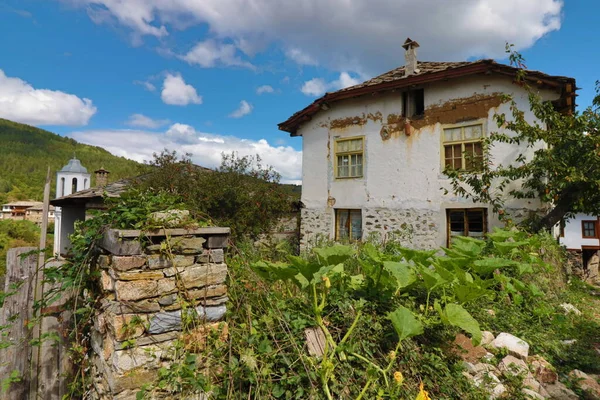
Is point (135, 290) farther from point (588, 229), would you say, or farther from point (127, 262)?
point (588, 229)

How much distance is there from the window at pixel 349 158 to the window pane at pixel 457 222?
304cm

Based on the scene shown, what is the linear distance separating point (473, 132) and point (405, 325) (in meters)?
8.06

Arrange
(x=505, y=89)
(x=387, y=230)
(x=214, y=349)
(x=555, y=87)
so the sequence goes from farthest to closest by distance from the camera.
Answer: (x=387, y=230)
(x=505, y=89)
(x=555, y=87)
(x=214, y=349)

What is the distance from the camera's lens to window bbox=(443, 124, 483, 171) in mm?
8617

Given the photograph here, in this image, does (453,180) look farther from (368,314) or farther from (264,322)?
(264,322)

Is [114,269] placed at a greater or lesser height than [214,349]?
greater

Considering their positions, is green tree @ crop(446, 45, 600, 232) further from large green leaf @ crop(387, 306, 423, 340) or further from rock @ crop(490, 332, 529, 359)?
large green leaf @ crop(387, 306, 423, 340)

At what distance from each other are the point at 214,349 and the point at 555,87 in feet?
31.1

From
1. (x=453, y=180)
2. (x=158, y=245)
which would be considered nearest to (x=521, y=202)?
(x=453, y=180)

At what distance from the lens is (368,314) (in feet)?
9.55

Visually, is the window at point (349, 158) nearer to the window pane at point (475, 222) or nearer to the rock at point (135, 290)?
the window pane at point (475, 222)

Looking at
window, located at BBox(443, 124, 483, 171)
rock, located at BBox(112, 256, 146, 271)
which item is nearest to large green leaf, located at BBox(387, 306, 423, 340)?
rock, located at BBox(112, 256, 146, 271)

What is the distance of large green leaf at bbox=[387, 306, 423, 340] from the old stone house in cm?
726

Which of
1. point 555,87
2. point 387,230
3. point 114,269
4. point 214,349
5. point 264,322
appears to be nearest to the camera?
point 114,269
